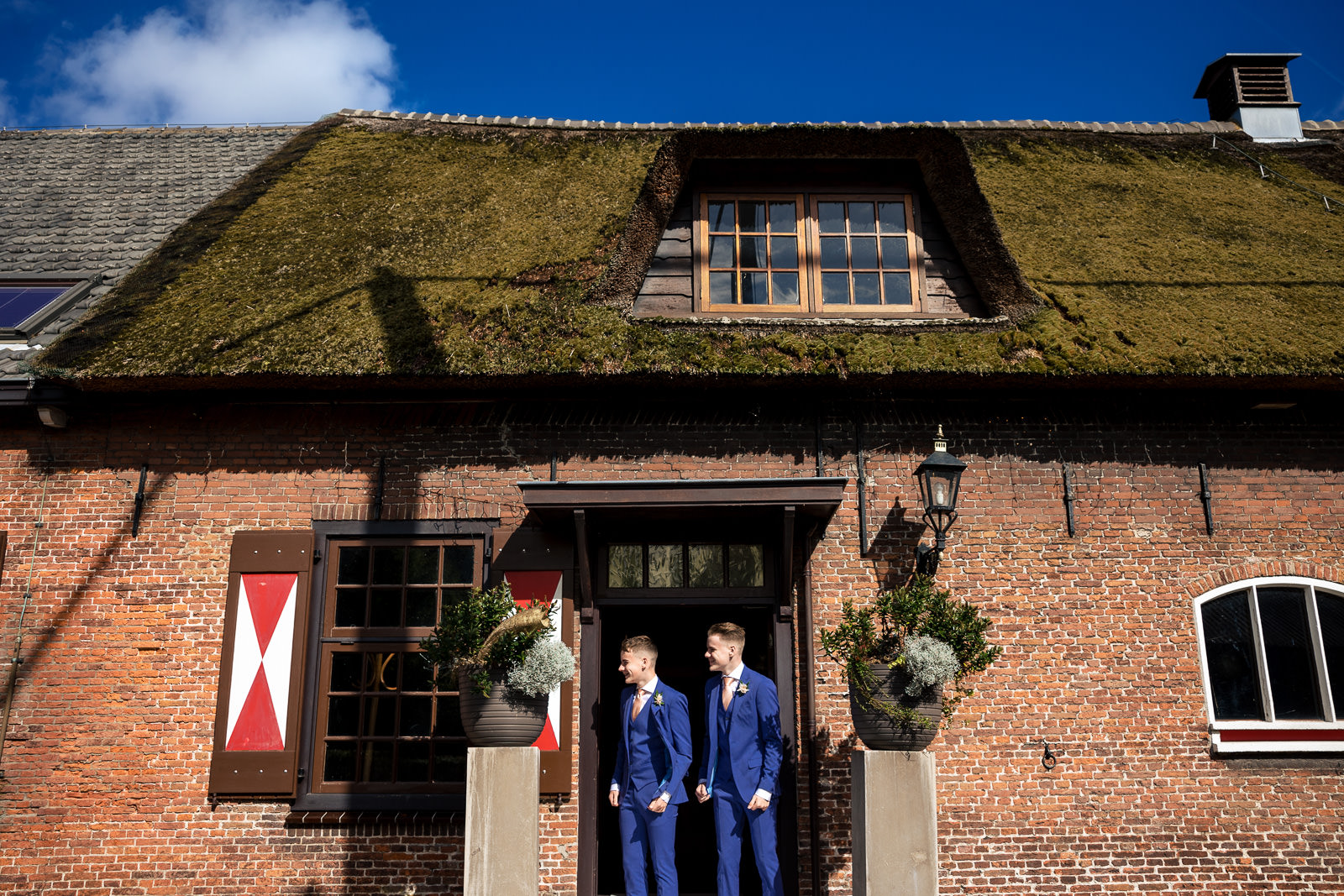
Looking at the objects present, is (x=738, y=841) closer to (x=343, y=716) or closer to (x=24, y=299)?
(x=343, y=716)

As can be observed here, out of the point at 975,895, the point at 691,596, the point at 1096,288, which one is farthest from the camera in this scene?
the point at 1096,288

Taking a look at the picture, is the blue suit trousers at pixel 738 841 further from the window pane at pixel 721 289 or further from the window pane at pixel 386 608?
the window pane at pixel 721 289

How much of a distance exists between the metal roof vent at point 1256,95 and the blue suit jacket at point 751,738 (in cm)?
879

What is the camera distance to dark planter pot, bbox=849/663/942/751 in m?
4.95

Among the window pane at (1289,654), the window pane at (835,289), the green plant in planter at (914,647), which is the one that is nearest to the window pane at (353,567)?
the green plant in planter at (914,647)

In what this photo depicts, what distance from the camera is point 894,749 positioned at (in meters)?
4.97

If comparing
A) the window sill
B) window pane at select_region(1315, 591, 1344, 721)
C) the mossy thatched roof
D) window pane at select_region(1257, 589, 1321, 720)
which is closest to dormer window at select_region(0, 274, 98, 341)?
the mossy thatched roof

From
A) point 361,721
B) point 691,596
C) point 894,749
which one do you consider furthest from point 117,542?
point 894,749

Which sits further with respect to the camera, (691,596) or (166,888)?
(691,596)

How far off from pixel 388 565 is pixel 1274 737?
6598mm

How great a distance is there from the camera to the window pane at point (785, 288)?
7.06 m

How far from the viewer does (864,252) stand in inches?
285

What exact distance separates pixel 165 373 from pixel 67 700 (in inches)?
97.1

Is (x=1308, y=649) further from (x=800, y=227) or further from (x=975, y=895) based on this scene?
(x=800, y=227)
